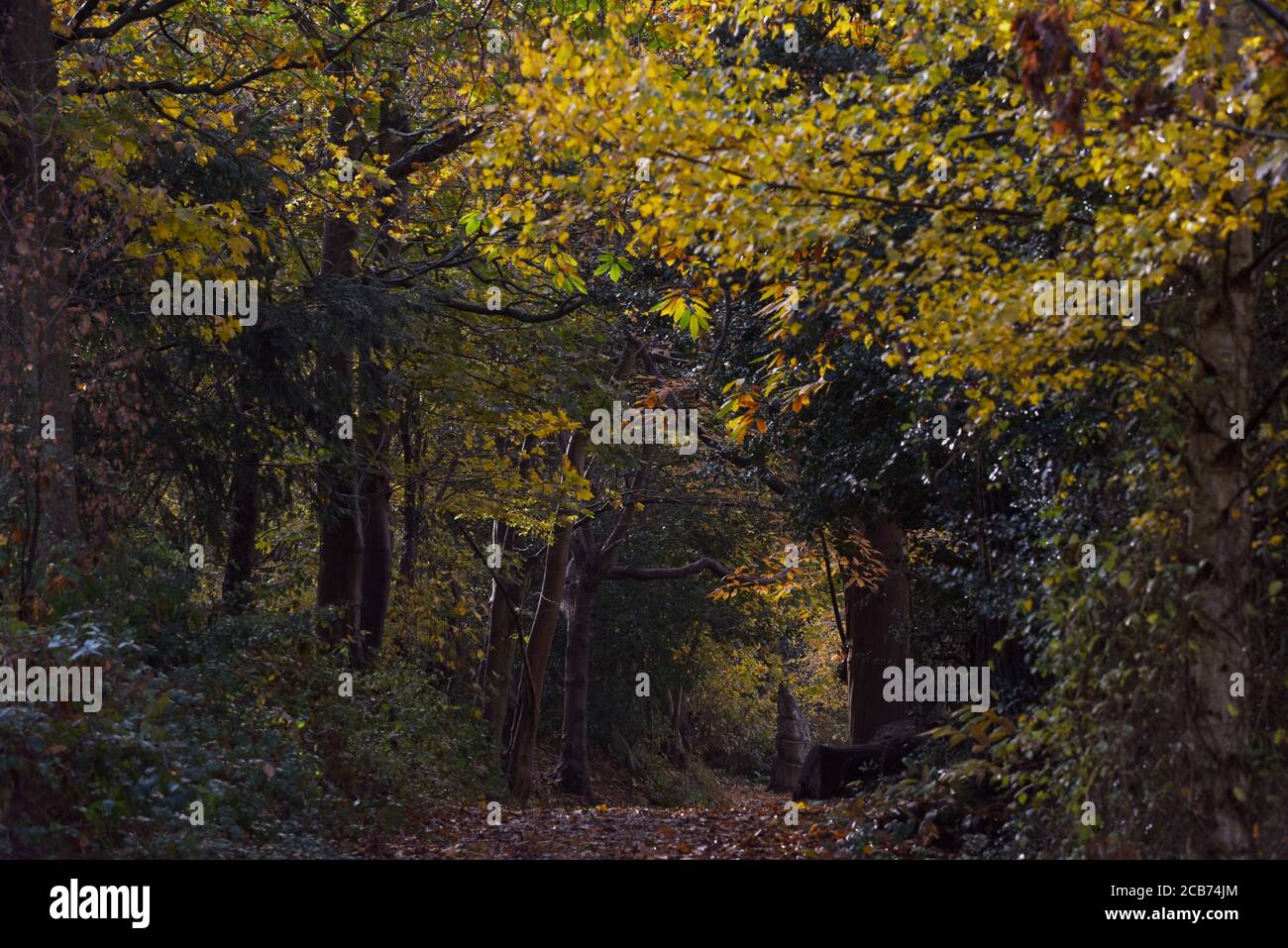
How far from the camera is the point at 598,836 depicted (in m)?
11.9

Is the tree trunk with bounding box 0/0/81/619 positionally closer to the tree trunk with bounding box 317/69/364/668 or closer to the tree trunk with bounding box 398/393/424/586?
the tree trunk with bounding box 317/69/364/668

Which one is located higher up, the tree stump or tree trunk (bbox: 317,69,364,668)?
tree trunk (bbox: 317,69,364,668)

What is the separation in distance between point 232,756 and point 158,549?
2468mm

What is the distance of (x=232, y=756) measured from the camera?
31.9 ft

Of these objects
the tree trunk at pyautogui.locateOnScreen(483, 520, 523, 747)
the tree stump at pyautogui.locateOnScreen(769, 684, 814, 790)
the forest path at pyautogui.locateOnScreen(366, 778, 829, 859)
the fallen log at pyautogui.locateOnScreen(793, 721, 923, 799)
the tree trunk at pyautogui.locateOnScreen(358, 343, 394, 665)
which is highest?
the tree trunk at pyautogui.locateOnScreen(358, 343, 394, 665)

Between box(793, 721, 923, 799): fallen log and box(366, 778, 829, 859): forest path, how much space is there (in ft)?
1.99

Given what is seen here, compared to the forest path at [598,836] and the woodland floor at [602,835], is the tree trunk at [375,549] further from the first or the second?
the forest path at [598,836]

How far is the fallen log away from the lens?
13258 mm

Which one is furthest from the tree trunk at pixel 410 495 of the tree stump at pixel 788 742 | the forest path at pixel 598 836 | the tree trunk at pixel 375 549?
the tree stump at pixel 788 742

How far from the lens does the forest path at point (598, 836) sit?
33.8 feet

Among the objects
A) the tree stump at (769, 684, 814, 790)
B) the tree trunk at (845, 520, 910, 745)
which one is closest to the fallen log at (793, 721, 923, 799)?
the tree trunk at (845, 520, 910, 745)

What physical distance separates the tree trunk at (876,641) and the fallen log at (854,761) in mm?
2853
